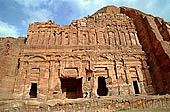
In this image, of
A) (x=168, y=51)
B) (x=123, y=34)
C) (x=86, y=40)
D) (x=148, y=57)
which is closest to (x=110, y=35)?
(x=123, y=34)

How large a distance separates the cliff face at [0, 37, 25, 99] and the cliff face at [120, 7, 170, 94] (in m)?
16.3

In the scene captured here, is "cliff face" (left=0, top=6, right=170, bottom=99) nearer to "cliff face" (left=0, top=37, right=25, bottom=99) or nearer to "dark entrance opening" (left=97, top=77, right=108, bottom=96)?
"cliff face" (left=0, top=37, right=25, bottom=99)

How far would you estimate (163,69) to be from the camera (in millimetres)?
15883

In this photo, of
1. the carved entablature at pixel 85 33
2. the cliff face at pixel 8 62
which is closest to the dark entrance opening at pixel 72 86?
the carved entablature at pixel 85 33

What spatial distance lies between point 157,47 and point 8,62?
1832cm

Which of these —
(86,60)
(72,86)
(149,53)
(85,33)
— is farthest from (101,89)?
(85,33)

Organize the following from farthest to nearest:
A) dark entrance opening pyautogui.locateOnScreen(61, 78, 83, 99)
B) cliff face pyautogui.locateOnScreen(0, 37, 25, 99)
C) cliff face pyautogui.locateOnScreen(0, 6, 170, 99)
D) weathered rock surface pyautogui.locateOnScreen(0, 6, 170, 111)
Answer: dark entrance opening pyautogui.locateOnScreen(61, 78, 83, 99) → cliff face pyautogui.locateOnScreen(0, 37, 25, 99) → cliff face pyautogui.locateOnScreen(0, 6, 170, 99) → weathered rock surface pyautogui.locateOnScreen(0, 6, 170, 111)

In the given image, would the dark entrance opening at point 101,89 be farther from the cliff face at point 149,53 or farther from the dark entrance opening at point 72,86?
the cliff face at point 149,53

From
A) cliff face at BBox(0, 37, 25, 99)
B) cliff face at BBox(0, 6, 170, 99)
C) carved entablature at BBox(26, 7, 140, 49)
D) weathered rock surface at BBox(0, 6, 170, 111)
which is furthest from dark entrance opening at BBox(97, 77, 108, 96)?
cliff face at BBox(0, 37, 25, 99)

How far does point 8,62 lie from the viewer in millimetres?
18125

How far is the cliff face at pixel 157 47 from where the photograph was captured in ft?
50.5

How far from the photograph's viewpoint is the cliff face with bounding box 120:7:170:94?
15.4m

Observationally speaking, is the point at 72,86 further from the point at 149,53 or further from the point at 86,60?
the point at 149,53

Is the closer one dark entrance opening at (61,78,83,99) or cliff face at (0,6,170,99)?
cliff face at (0,6,170,99)
